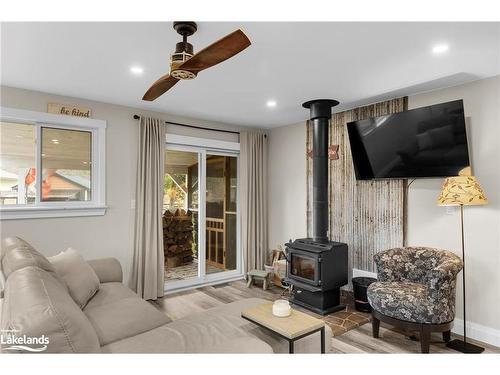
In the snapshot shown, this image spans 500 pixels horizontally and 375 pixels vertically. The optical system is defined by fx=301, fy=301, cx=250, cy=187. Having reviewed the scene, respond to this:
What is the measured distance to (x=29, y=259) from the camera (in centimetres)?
187

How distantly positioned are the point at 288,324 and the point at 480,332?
2220 millimetres

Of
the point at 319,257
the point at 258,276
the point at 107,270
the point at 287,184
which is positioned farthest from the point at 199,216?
the point at 319,257

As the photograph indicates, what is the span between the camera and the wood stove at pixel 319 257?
3.48 m

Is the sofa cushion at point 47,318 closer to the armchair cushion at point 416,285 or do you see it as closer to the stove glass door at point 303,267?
the armchair cushion at point 416,285

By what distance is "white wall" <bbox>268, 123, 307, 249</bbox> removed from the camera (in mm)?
4758

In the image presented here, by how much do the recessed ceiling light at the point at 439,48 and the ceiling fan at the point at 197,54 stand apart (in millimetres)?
1592

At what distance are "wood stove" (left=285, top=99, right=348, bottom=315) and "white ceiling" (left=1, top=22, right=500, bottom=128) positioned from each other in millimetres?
421

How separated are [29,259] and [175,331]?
102 cm

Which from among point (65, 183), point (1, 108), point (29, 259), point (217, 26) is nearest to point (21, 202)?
point (65, 183)

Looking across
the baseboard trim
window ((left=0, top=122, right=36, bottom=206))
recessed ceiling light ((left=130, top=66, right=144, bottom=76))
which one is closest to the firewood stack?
window ((left=0, top=122, right=36, bottom=206))

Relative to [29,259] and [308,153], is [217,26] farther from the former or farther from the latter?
[308,153]

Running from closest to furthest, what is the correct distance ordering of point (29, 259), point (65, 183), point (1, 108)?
1. point (29, 259)
2. point (1, 108)
3. point (65, 183)

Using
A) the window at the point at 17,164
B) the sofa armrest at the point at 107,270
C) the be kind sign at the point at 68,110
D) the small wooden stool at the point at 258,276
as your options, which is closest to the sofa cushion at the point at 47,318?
the sofa armrest at the point at 107,270

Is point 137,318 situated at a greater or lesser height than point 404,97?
lesser
